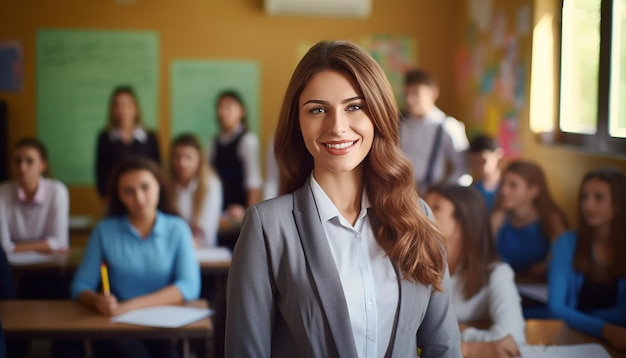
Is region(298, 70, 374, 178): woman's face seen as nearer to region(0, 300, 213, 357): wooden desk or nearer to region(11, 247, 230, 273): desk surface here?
region(0, 300, 213, 357): wooden desk

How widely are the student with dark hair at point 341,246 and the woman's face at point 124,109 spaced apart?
401cm

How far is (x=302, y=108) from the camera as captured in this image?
1.53 meters

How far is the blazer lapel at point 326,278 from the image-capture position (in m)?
1.47

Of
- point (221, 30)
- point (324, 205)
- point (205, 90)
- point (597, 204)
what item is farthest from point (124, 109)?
point (324, 205)

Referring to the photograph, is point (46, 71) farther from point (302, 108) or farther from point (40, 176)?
point (302, 108)

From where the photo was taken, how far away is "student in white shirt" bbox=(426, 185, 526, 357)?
2666 mm

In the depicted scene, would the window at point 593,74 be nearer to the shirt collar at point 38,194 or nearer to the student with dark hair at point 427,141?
the student with dark hair at point 427,141

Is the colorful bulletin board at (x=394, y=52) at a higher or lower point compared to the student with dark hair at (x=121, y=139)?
higher

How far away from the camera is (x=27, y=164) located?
451 centimetres

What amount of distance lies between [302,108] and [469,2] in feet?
17.1

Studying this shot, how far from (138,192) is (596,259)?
2.03 m

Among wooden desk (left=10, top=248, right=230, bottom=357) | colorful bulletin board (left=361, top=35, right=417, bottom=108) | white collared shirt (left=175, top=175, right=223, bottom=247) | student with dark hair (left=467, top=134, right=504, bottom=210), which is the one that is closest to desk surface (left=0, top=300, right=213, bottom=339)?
wooden desk (left=10, top=248, right=230, bottom=357)

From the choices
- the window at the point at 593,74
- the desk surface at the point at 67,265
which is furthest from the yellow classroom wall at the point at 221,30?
the desk surface at the point at 67,265

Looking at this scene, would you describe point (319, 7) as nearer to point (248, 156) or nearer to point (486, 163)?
point (248, 156)
